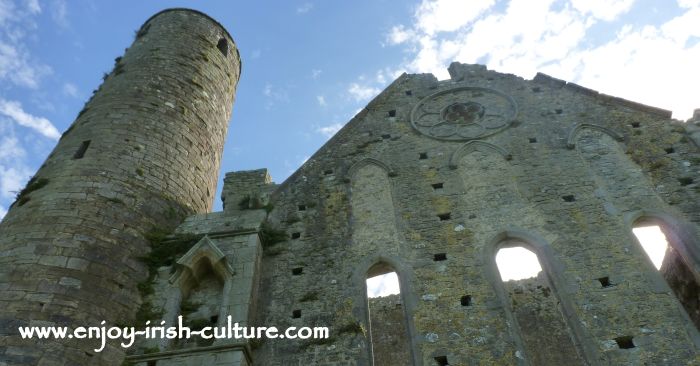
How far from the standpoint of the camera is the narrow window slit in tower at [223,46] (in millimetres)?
13758

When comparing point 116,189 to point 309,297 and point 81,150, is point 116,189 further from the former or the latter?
point 309,297

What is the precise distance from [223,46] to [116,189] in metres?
6.07

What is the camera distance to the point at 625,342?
686cm

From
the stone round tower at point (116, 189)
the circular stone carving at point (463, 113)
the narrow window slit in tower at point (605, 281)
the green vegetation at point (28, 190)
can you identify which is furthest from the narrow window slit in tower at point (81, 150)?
the narrow window slit in tower at point (605, 281)

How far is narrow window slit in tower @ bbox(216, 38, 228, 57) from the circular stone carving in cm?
511

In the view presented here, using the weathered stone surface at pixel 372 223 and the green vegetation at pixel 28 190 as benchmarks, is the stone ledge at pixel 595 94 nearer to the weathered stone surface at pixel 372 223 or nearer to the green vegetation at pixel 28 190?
the weathered stone surface at pixel 372 223

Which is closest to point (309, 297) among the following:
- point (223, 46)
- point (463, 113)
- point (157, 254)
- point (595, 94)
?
point (157, 254)

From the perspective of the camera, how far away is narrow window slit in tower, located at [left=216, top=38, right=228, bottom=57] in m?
13.8

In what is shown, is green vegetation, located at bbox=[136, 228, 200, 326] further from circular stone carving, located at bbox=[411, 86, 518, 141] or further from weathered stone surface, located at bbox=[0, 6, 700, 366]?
circular stone carving, located at bbox=[411, 86, 518, 141]

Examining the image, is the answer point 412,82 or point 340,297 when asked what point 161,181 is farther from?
point 412,82

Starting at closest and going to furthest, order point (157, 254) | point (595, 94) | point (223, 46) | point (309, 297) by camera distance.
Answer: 1. point (309, 297)
2. point (157, 254)
3. point (595, 94)
4. point (223, 46)

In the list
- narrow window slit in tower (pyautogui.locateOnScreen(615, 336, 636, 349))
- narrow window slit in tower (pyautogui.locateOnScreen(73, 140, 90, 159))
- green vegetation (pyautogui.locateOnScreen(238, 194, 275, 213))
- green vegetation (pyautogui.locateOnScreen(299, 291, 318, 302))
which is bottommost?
narrow window slit in tower (pyautogui.locateOnScreen(615, 336, 636, 349))

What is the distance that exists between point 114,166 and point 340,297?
443 centimetres

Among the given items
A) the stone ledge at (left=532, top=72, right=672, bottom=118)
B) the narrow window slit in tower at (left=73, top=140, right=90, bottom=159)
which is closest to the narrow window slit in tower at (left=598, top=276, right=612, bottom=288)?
the stone ledge at (left=532, top=72, right=672, bottom=118)
